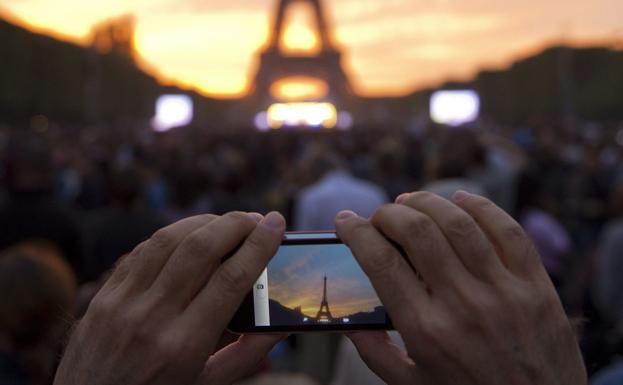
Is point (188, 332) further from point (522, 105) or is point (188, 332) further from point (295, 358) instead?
point (522, 105)

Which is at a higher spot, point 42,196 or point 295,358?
point 42,196

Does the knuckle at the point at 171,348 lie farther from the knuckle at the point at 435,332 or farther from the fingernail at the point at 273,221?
the knuckle at the point at 435,332

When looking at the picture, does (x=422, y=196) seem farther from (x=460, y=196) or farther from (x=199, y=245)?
(x=199, y=245)

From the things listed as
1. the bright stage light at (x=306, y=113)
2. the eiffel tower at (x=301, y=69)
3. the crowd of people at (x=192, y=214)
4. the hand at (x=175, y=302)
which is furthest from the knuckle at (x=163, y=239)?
the eiffel tower at (x=301, y=69)

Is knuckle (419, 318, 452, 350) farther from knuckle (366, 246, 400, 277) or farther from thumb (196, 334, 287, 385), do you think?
→ thumb (196, 334, 287, 385)

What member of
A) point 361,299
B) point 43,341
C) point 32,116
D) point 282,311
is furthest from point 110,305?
point 32,116
